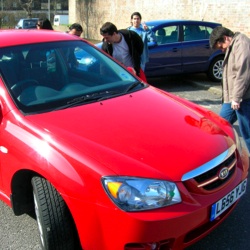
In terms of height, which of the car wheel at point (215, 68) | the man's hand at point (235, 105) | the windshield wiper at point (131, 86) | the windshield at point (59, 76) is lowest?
the car wheel at point (215, 68)

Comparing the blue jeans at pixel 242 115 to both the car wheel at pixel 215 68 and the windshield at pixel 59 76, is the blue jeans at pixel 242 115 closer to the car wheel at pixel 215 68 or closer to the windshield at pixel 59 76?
the windshield at pixel 59 76

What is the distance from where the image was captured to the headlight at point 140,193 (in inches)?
83.4

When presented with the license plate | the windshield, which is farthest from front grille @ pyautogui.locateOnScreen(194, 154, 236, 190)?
the windshield

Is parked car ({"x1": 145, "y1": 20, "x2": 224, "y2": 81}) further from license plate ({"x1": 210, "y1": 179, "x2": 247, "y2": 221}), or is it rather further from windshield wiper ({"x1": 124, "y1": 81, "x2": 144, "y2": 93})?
license plate ({"x1": 210, "y1": 179, "x2": 247, "y2": 221})

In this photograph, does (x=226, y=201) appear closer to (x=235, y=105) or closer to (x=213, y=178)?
(x=213, y=178)

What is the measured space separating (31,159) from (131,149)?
27.5 inches

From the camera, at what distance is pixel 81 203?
2172 millimetres

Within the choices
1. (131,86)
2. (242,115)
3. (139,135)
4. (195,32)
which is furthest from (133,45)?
(195,32)

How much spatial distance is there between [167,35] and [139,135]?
20.4 ft

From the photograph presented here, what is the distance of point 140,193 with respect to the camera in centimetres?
214

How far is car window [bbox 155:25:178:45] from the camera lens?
8203mm

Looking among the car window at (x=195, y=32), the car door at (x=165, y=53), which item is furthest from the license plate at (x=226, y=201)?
the car window at (x=195, y=32)

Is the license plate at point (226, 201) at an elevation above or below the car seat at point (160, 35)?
below

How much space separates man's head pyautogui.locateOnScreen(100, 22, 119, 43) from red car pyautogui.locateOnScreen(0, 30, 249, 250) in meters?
1.70
